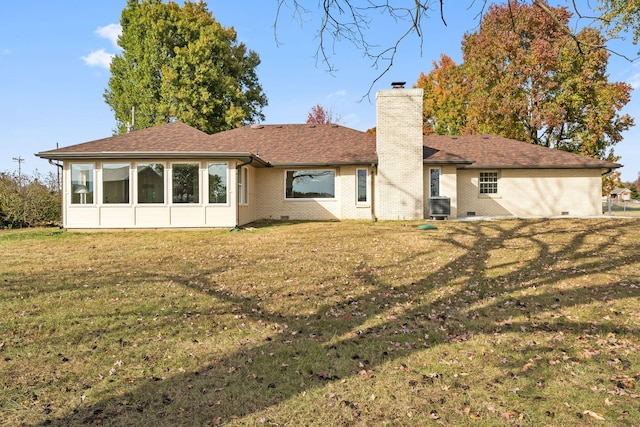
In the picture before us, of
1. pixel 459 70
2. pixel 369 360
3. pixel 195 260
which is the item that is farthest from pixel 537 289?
pixel 459 70

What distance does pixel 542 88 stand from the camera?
2531cm

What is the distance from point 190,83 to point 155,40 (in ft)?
15.9

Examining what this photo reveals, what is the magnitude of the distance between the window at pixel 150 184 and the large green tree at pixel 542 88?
22.4 meters

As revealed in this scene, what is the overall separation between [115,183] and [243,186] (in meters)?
4.56

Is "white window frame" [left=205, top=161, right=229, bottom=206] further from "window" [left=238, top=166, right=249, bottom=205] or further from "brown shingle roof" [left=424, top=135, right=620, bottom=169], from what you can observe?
"brown shingle roof" [left=424, top=135, right=620, bottom=169]

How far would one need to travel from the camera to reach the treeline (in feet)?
56.0

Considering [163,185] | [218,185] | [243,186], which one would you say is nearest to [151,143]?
[163,185]

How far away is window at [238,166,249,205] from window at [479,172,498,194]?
11317mm

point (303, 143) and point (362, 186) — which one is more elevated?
point (303, 143)

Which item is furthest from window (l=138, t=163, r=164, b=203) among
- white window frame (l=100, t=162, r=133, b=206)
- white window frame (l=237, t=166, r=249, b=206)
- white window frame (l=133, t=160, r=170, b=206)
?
white window frame (l=237, t=166, r=249, b=206)

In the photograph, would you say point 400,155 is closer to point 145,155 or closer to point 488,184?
point 488,184

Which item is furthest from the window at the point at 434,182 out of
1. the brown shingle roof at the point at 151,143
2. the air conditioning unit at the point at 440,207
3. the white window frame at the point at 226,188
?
the brown shingle roof at the point at 151,143

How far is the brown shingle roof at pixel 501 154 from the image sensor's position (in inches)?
719

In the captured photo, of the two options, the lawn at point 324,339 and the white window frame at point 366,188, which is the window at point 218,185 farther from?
the white window frame at point 366,188
